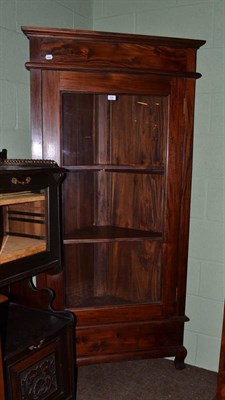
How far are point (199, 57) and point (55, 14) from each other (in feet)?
2.74

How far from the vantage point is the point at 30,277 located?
1.45 m

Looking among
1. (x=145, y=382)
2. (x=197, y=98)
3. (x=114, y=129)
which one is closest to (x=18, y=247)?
(x=114, y=129)

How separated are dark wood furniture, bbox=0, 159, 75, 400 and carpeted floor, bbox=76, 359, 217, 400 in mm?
403

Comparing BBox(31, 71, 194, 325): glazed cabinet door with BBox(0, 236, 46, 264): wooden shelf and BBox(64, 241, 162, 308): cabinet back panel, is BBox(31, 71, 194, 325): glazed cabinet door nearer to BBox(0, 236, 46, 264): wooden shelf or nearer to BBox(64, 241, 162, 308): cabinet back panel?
BBox(64, 241, 162, 308): cabinet back panel

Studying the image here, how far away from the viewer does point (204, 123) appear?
2.06 m

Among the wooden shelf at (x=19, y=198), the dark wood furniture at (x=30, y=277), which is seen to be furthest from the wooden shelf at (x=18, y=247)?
the wooden shelf at (x=19, y=198)

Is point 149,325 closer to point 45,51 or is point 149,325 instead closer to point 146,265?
point 146,265

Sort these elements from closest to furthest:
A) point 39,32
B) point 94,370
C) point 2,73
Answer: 1. point 39,32
2. point 2,73
3. point 94,370

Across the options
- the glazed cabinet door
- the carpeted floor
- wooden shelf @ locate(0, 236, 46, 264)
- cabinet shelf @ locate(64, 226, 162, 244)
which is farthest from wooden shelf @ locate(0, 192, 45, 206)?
the carpeted floor

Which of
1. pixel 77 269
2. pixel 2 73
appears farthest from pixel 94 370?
pixel 2 73

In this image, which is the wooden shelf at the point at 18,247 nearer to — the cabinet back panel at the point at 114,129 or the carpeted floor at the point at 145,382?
the cabinet back panel at the point at 114,129

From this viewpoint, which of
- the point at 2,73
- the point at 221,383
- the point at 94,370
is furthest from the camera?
the point at 94,370

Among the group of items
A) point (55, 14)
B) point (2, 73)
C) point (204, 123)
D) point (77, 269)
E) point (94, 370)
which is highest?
point (55, 14)

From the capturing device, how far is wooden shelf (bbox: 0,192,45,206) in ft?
4.29
